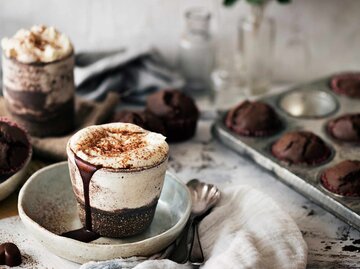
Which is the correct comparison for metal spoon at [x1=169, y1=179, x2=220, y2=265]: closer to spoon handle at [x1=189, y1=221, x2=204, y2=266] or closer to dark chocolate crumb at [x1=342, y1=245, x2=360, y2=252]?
spoon handle at [x1=189, y1=221, x2=204, y2=266]

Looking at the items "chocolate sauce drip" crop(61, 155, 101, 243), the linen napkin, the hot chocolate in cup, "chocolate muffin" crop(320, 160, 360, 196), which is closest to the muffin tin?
"chocolate muffin" crop(320, 160, 360, 196)

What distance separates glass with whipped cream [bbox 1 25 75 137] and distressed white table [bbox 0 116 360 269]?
303mm

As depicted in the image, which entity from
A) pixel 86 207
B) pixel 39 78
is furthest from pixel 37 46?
pixel 86 207

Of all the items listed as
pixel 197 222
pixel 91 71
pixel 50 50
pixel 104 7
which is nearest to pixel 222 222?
pixel 197 222

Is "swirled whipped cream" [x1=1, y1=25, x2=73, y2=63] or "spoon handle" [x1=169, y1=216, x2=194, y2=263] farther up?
"swirled whipped cream" [x1=1, y1=25, x2=73, y2=63]

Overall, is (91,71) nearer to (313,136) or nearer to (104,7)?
(104,7)

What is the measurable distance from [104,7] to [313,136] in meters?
0.76

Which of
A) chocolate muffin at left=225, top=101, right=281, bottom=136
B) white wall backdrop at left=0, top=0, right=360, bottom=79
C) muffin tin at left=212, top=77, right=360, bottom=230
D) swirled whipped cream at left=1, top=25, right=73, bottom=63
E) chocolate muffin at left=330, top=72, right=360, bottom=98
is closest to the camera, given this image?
muffin tin at left=212, top=77, right=360, bottom=230

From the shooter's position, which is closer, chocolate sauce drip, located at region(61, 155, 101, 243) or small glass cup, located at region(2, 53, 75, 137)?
chocolate sauce drip, located at region(61, 155, 101, 243)

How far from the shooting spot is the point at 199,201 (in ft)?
4.59

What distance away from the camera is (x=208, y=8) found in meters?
2.04

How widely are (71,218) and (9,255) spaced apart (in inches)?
6.6

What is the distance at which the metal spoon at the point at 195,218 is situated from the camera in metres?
1.26

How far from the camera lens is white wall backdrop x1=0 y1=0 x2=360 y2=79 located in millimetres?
1951
